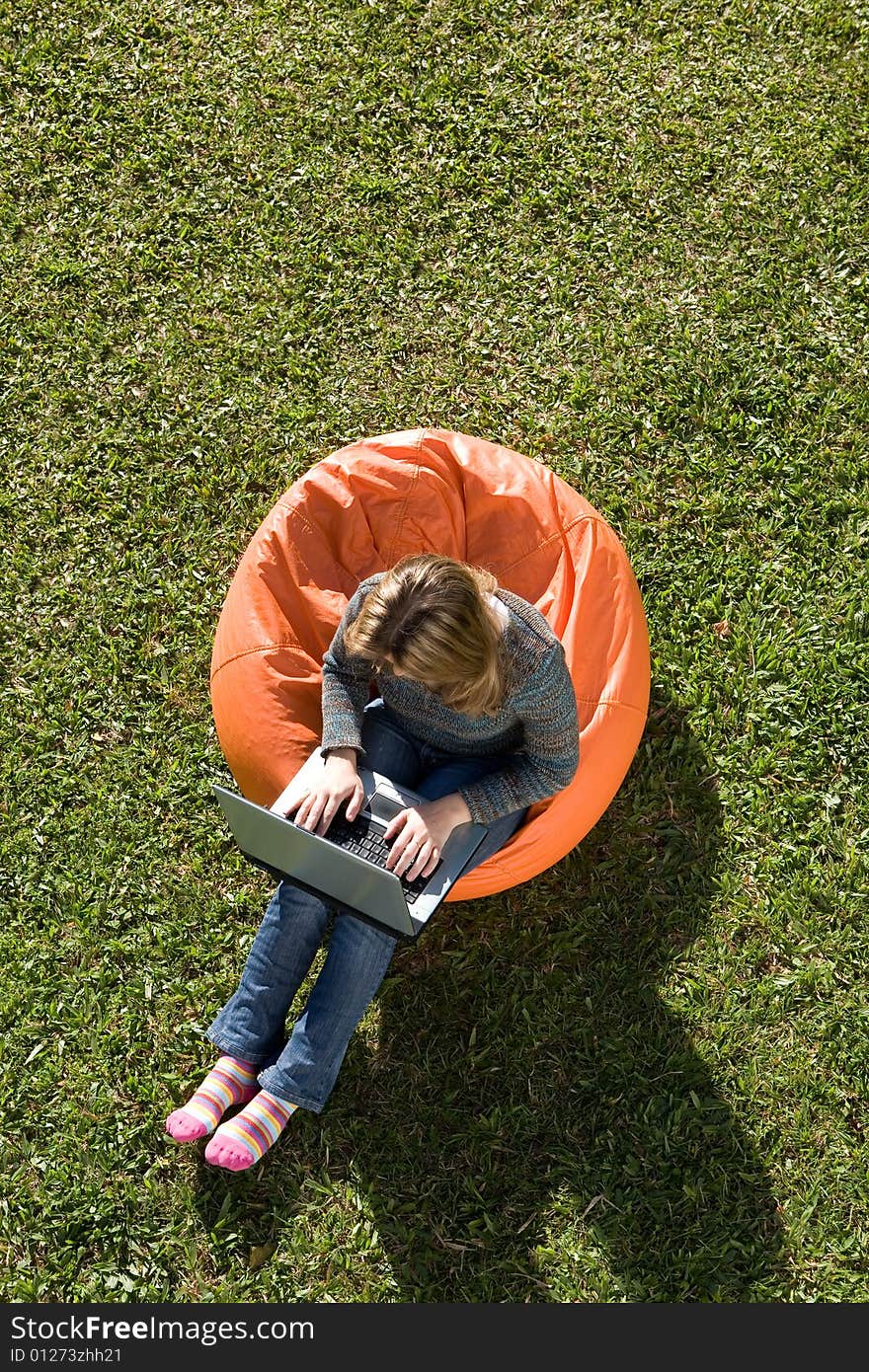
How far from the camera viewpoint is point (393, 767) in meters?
3.37

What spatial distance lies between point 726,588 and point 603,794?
124cm

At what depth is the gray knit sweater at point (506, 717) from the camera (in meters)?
2.99

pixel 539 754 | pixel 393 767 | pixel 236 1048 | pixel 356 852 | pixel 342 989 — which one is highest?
pixel 539 754

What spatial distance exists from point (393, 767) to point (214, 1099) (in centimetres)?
117

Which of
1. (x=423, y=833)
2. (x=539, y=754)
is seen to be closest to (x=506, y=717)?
(x=539, y=754)

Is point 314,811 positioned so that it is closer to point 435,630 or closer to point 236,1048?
point 435,630

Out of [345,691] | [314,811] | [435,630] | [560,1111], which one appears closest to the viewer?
[435,630]

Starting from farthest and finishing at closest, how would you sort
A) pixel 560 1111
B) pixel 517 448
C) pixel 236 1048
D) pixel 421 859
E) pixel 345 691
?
pixel 517 448 → pixel 560 1111 → pixel 236 1048 → pixel 345 691 → pixel 421 859

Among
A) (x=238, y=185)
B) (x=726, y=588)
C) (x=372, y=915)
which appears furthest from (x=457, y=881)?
(x=238, y=185)

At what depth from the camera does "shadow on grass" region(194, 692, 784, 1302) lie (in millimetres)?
3553

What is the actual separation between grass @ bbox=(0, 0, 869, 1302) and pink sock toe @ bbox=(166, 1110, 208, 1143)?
7.8 inches

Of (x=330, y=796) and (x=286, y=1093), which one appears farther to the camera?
(x=286, y=1093)

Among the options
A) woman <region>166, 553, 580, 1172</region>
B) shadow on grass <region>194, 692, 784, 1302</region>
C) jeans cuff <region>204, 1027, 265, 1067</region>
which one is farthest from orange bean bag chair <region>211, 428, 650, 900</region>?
jeans cuff <region>204, 1027, 265, 1067</region>

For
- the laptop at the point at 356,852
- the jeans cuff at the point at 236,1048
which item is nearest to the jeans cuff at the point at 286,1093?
the jeans cuff at the point at 236,1048
